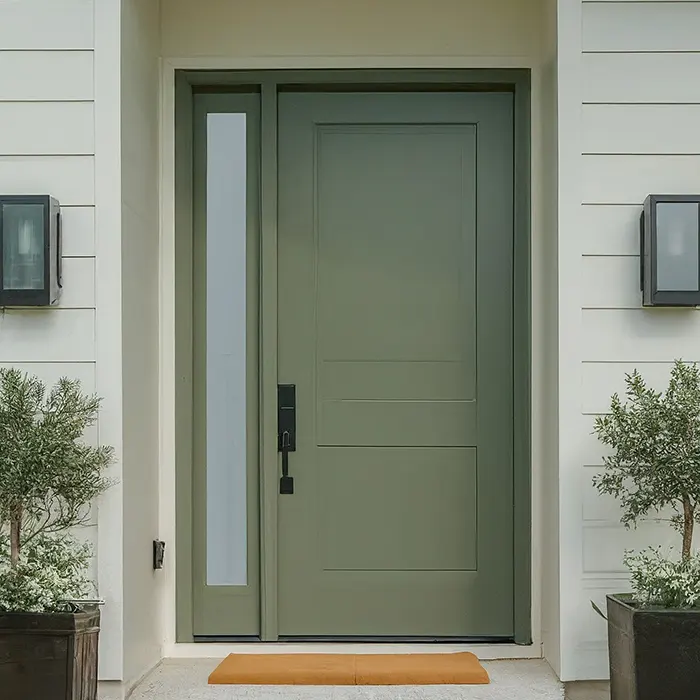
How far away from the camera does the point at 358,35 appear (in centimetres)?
366

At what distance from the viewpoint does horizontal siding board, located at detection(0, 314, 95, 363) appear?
3.14 meters

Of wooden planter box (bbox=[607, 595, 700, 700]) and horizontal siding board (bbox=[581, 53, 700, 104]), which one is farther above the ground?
horizontal siding board (bbox=[581, 53, 700, 104])

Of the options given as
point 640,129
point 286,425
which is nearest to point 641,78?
point 640,129

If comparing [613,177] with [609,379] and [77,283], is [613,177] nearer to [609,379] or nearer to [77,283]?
[609,379]

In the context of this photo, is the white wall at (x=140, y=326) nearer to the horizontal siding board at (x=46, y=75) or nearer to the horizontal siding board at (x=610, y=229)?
the horizontal siding board at (x=46, y=75)

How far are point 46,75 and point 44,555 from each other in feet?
4.66

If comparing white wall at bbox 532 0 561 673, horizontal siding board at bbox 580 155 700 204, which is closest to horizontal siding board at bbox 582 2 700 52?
white wall at bbox 532 0 561 673

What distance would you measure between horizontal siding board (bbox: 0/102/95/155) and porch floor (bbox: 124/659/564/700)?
1.65 metres

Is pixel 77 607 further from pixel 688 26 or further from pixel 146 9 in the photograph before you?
pixel 688 26

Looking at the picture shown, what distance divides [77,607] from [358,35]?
83.1 inches

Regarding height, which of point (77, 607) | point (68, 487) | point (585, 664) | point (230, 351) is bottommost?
point (585, 664)

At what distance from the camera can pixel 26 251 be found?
3070 mm

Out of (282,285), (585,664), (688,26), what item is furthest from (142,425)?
(688,26)

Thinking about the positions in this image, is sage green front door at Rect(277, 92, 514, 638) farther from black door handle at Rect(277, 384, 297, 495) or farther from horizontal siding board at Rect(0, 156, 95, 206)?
horizontal siding board at Rect(0, 156, 95, 206)
